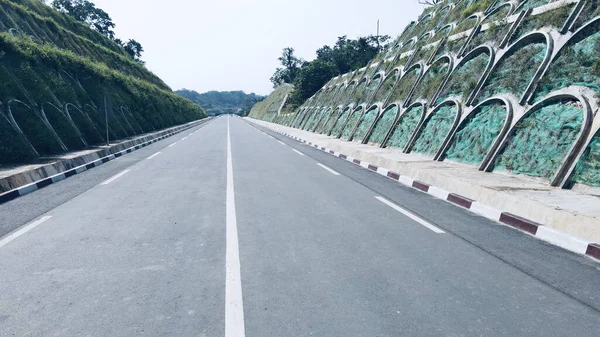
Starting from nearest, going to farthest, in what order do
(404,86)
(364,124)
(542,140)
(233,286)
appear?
1. (233,286)
2. (542,140)
3. (404,86)
4. (364,124)

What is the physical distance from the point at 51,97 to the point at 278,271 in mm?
16557

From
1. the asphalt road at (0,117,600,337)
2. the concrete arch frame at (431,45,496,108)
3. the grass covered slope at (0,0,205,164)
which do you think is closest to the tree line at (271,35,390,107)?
the grass covered slope at (0,0,205,164)

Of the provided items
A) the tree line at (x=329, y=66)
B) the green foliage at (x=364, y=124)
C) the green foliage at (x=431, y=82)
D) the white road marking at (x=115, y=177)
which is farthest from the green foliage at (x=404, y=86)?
the tree line at (x=329, y=66)

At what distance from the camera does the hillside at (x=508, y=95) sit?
8.73 metres

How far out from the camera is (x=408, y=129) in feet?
55.7

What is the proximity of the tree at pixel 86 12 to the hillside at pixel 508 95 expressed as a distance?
77.8 metres

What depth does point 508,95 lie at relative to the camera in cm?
1146

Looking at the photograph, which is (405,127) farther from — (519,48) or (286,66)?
(286,66)

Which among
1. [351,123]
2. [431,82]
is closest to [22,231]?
[431,82]

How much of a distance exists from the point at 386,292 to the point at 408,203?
4312mm

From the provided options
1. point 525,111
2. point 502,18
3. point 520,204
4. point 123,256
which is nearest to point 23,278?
point 123,256

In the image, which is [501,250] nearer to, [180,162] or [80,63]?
[180,162]

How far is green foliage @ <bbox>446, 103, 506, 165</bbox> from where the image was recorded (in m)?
11.2

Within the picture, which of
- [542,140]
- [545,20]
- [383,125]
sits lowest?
[542,140]
